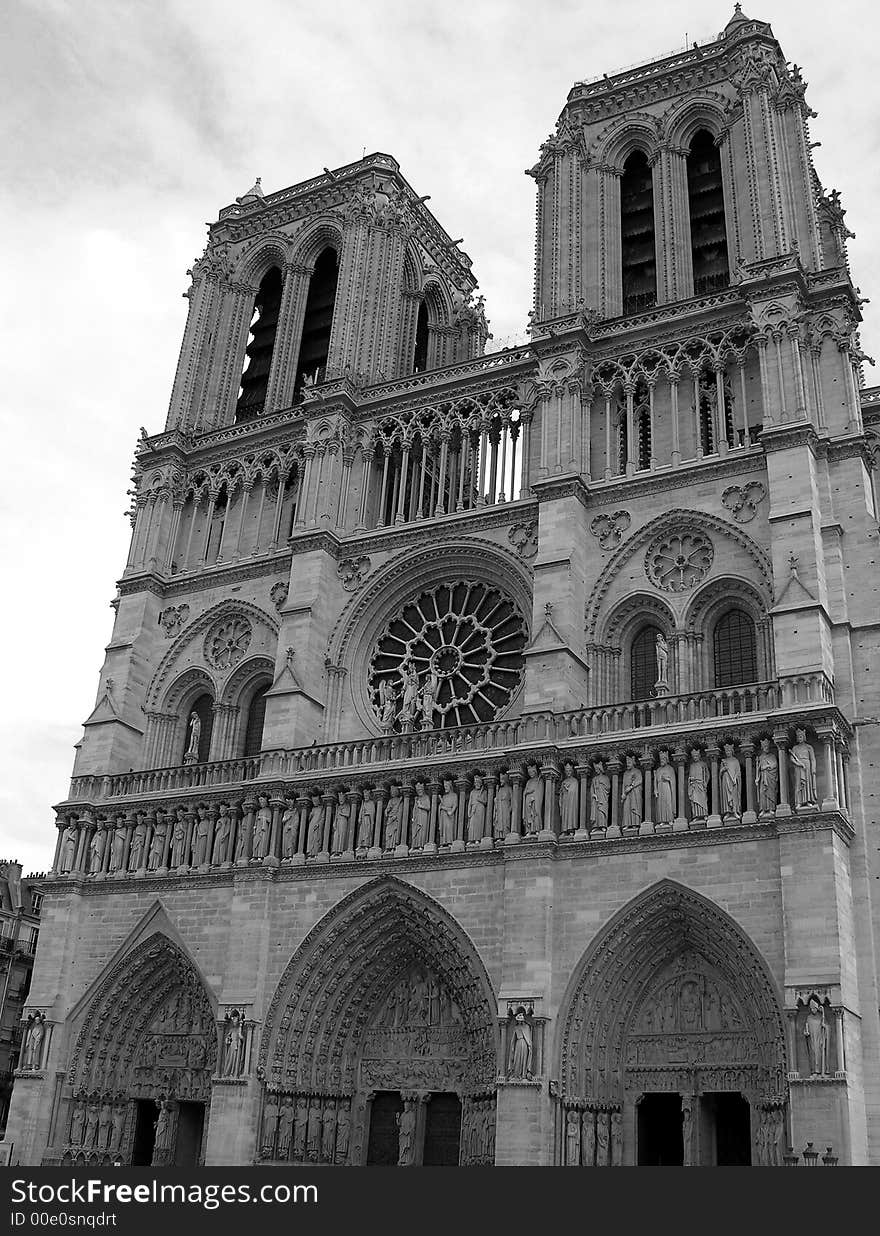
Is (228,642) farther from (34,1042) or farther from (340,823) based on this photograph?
(34,1042)

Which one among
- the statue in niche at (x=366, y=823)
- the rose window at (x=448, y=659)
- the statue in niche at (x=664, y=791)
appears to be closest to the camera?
the statue in niche at (x=664, y=791)

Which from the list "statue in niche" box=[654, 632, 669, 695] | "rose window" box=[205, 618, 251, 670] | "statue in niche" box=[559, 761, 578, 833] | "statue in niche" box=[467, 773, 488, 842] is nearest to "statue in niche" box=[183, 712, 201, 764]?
"rose window" box=[205, 618, 251, 670]

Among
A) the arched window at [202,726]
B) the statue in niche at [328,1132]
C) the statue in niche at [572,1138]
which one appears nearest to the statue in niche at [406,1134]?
the statue in niche at [328,1132]

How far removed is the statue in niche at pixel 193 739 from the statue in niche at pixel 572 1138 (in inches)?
432

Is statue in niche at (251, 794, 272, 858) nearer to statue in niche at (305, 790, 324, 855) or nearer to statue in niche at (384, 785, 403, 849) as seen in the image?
statue in niche at (305, 790, 324, 855)

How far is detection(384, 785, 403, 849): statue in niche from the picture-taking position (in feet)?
71.7

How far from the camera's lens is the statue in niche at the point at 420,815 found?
21.6 metres

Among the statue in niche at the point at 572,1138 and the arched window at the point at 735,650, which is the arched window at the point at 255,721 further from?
the statue in niche at the point at 572,1138

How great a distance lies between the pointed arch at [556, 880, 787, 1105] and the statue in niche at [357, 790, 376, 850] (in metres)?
4.67

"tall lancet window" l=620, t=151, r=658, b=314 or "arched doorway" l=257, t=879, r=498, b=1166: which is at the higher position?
"tall lancet window" l=620, t=151, r=658, b=314


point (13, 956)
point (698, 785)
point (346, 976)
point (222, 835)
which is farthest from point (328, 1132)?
point (13, 956)

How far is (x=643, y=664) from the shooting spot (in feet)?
74.1

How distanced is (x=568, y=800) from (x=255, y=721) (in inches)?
337

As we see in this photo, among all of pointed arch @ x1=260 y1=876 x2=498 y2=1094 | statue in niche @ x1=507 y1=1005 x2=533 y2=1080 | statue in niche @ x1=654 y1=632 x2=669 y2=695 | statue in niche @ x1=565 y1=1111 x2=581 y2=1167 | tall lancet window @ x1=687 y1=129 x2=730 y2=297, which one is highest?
tall lancet window @ x1=687 y1=129 x2=730 y2=297
